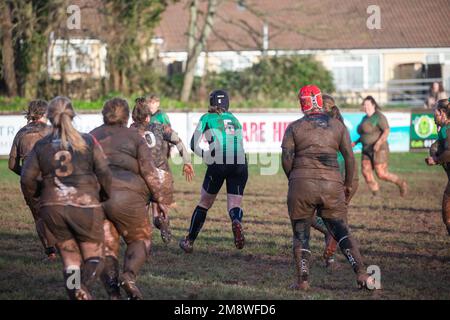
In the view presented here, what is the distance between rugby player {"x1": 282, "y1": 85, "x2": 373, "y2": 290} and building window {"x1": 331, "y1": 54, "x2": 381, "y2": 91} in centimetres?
3820

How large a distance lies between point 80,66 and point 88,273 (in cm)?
2647

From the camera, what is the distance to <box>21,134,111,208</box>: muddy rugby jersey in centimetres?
716

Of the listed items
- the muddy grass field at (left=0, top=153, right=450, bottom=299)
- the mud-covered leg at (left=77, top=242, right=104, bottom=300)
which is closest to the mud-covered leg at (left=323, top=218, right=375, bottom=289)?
the muddy grass field at (left=0, top=153, right=450, bottom=299)

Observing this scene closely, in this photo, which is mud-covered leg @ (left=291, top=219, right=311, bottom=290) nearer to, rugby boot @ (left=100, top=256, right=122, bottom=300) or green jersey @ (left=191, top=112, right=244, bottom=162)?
rugby boot @ (left=100, top=256, right=122, bottom=300)

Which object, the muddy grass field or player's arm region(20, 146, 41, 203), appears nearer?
player's arm region(20, 146, 41, 203)

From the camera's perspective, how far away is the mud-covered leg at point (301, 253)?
8.69 metres

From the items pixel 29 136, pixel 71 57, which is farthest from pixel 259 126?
pixel 29 136

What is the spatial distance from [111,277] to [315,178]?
2.30 metres

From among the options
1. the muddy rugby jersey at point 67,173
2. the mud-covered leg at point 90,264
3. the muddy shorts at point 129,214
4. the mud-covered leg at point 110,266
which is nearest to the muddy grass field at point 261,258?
the mud-covered leg at point 110,266

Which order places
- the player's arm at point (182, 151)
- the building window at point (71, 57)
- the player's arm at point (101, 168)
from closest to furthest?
1. the player's arm at point (101, 168)
2. the player's arm at point (182, 151)
3. the building window at point (71, 57)

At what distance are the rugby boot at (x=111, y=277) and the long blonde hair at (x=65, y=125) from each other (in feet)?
4.12

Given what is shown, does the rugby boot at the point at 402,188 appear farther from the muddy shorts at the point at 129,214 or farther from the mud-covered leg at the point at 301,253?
the muddy shorts at the point at 129,214

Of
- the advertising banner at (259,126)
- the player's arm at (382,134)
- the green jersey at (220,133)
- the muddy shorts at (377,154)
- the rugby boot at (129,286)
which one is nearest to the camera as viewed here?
the rugby boot at (129,286)
